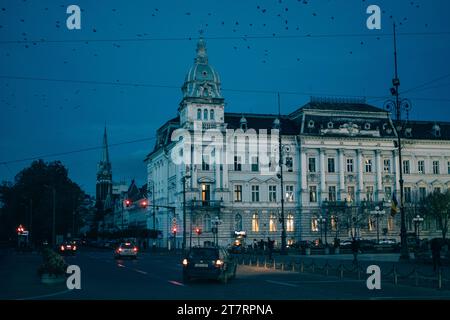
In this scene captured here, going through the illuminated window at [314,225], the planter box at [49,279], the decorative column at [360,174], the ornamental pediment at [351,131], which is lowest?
the planter box at [49,279]

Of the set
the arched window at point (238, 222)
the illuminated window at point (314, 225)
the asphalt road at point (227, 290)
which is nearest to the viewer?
the asphalt road at point (227, 290)

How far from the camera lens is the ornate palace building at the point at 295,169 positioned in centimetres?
8556

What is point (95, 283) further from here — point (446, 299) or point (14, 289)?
point (446, 299)

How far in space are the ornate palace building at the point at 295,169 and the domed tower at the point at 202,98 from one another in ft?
0.43

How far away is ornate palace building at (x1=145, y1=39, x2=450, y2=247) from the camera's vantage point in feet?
281

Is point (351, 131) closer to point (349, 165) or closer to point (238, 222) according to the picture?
point (349, 165)

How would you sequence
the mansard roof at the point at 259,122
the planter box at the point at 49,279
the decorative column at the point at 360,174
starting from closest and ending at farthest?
the planter box at the point at 49,279
the mansard roof at the point at 259,122
the decorative column at the point at 360,174

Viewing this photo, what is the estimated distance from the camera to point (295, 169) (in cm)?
9100

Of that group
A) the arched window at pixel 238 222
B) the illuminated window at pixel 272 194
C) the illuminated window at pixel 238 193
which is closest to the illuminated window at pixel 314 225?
the illuminated window at pixel 272 194

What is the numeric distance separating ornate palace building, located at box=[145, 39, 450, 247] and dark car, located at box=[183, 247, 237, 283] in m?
55.3

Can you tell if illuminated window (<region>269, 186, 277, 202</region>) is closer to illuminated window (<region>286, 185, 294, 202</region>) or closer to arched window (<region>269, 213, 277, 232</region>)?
illuminated window (<region>286, 185, 294, 202</region>)

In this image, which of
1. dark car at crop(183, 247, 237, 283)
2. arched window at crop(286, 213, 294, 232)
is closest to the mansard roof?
arched window at crop(286, 213, 294, 232)

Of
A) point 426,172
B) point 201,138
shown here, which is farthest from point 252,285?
point 426,172

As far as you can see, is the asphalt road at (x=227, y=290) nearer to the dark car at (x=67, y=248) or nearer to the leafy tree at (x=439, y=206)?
the dark car at (x=67, y=248)
